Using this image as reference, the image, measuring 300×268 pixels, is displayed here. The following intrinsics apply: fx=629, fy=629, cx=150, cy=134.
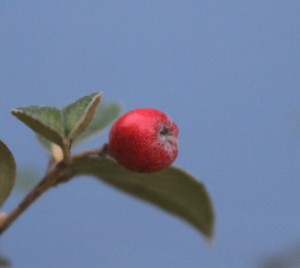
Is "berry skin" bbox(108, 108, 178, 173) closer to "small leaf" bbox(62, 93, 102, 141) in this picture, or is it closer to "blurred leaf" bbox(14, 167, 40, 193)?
"small leaf" bbox(62, 93, 102, 141)

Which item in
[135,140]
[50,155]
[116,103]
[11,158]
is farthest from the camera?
[116,103]

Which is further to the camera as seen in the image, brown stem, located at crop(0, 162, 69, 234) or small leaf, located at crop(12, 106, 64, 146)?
brown stem, located at crop(0, 162, 69, 234)

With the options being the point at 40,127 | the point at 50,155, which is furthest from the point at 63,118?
the point at 50,155

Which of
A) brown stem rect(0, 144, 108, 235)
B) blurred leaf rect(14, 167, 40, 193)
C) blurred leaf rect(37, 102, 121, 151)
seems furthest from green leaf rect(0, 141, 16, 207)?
blurred leaf rect(14, 167, 40, 193)

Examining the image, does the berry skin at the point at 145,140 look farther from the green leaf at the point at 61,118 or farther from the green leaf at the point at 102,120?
the green leaf at the point at 102,120

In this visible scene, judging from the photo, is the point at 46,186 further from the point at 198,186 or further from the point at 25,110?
the point at 198,186

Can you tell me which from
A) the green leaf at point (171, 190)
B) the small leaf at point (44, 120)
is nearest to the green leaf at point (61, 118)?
the small leaf at point (44, 120)

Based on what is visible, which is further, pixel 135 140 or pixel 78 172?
pixel 78 172
